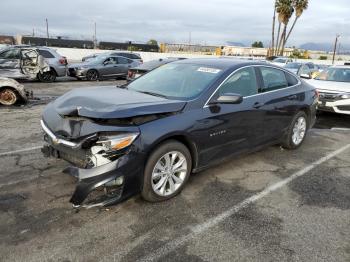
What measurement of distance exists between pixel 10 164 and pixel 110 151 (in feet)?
7.32

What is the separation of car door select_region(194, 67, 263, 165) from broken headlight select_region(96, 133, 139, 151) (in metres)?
0.95

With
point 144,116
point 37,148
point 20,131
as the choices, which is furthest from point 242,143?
point 20,131

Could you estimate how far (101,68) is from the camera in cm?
1702

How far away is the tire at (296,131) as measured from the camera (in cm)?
598

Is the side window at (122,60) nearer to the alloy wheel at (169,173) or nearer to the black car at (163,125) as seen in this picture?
the black car at (163,125)

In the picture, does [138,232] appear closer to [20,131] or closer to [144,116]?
[144,116]

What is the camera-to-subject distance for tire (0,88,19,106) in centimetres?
910

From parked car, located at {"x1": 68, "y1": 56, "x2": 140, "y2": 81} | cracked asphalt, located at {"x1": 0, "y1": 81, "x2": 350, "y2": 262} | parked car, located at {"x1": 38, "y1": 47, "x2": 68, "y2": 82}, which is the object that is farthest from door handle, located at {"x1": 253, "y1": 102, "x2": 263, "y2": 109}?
parked car, located at {"x1": 68, "y1": 56, "x2": 140, "y2": 81}

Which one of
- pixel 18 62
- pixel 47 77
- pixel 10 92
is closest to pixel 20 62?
pixel 18 62

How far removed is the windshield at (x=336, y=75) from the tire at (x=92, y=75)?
10460 millimetres

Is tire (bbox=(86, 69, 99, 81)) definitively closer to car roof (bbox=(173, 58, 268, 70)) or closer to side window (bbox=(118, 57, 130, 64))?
side window (bbox=(118, 57, 130, 64))

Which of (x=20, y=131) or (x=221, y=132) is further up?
(x=221, y=132)

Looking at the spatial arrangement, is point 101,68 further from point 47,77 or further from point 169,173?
point 169,173

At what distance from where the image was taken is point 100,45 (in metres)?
50.2
